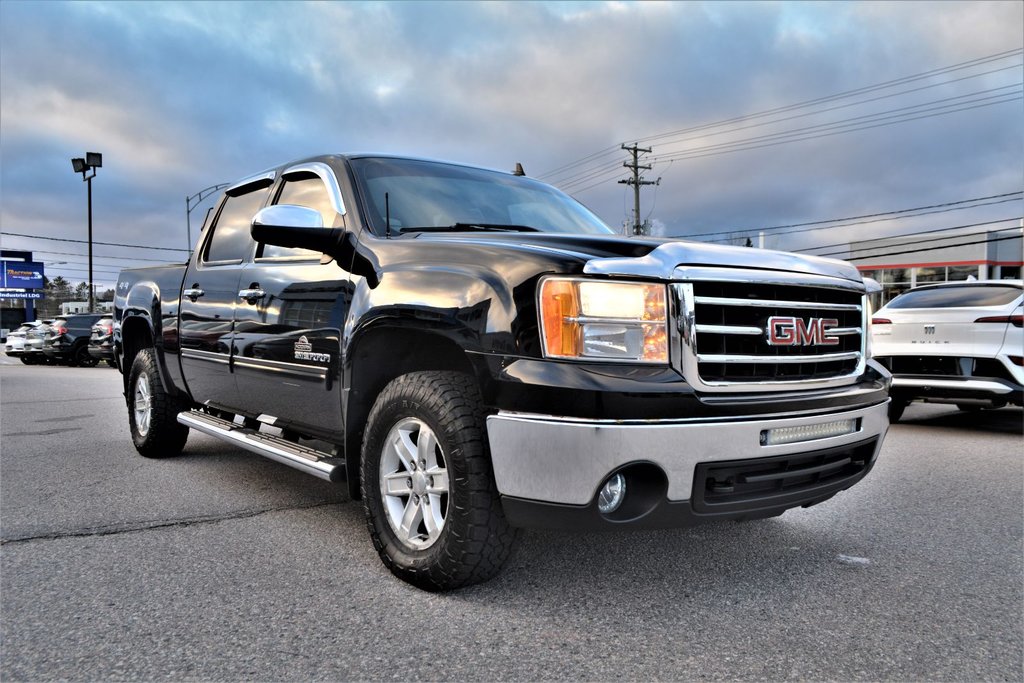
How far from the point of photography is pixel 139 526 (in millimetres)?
3887

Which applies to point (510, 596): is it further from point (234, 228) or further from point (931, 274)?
point (931, 274)

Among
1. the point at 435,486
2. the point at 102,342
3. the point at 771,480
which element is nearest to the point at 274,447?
the point at 435,486

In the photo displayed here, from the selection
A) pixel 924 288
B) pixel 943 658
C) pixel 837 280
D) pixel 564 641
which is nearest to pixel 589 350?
pixel 564 641

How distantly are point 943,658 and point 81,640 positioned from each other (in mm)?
2853

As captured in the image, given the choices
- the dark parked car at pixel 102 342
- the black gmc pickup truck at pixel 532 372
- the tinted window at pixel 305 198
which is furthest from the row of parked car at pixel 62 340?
the black gmc pickup truck at pixel 532 372

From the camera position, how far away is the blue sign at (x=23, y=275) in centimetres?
5706

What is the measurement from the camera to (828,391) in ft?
9.96

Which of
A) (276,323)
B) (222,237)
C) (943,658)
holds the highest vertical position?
(222,237)

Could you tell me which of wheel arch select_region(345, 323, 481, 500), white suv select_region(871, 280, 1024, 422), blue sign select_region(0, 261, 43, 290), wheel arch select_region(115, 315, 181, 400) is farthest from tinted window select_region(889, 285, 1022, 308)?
blue sign select_region(0, 261, 43, 290)

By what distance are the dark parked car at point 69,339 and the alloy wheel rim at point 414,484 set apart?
22.1m

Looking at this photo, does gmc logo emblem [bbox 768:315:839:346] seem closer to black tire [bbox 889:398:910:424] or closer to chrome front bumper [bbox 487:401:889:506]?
chrome front bumper [bbox 487:401:889:506]

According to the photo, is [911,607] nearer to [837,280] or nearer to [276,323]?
[837,280]

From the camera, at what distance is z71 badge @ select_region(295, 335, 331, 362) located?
140 inches

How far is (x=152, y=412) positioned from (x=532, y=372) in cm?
413
